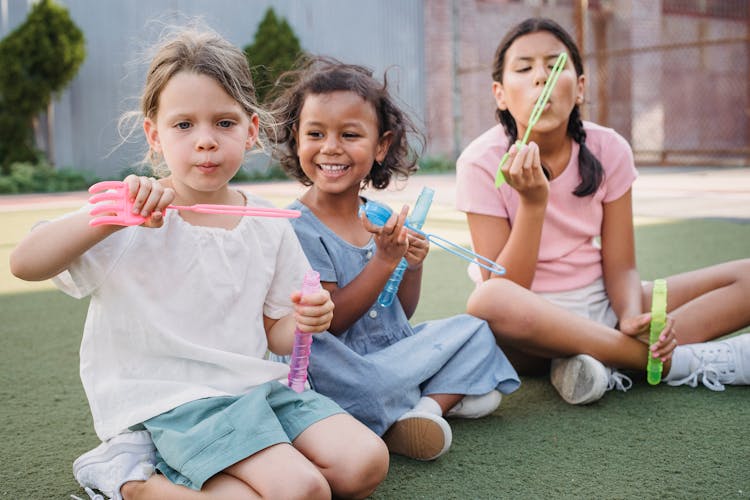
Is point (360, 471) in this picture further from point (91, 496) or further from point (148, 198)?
point (148, 198)

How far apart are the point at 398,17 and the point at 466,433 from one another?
10.9 metres

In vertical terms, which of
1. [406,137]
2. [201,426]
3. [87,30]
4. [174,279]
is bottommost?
[201,426]

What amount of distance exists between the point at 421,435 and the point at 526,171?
646 mm

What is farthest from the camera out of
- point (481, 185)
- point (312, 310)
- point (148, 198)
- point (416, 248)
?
point (481, 185)

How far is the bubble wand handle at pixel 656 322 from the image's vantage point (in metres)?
1.83

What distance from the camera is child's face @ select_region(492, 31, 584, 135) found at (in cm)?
207

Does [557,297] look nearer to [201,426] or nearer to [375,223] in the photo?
[375,223]

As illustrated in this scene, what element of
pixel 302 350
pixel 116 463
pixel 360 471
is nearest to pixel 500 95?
pixel 302 350

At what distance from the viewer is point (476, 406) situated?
1.84m

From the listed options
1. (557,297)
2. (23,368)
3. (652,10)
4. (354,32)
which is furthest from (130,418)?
(652,10)

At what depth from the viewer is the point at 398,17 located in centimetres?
1198

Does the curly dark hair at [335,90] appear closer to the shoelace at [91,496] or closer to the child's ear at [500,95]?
the child's ear at [500,95]

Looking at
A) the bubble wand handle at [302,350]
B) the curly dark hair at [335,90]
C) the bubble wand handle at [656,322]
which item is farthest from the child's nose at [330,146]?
the bubble wand handle at [656,322]

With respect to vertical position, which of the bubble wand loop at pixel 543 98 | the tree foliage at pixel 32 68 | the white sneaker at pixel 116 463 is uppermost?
the tree foliage at pixel 32 68
